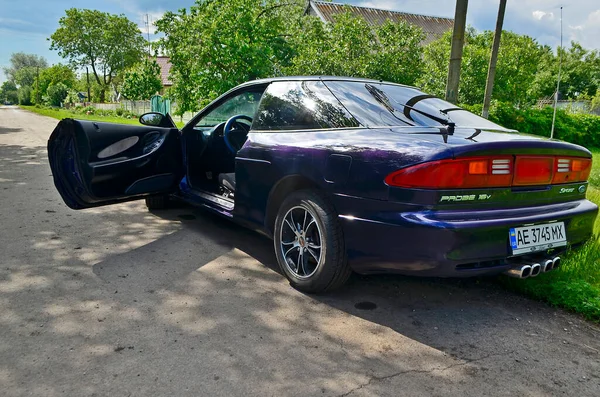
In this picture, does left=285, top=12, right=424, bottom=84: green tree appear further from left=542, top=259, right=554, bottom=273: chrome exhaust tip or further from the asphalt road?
left=542, top=259, right=554, bottom=273: chrome exhaust tip

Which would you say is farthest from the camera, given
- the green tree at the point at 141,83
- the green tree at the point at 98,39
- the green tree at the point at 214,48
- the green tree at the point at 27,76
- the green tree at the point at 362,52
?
the green tree at the point at 27,76

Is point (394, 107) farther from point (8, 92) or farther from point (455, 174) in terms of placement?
point (8, 92)

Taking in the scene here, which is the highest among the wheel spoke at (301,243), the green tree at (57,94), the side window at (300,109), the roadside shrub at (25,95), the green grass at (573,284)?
the roadside shrub at (25,95)

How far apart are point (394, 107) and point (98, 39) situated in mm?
67691

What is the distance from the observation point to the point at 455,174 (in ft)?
8.09

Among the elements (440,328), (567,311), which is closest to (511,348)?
(440,328)

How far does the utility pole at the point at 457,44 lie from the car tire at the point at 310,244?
4.72 meters

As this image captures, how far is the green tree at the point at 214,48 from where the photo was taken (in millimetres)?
11508

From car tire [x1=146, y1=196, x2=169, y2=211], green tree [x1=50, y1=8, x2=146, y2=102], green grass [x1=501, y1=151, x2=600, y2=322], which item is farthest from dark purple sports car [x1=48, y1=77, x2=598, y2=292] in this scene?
green tree [x1=50, y1=8, x2=146, y2=102]

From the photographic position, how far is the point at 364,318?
9.32ft

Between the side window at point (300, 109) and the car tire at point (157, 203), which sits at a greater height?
the side window at point (300, 109)

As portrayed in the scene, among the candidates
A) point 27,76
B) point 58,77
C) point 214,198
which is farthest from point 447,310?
point 27,76

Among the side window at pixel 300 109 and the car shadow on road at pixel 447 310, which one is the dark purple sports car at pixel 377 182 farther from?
the car shadow on road at pixel 447 310

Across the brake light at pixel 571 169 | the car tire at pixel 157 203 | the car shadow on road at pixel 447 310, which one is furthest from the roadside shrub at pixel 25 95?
the brake light at pixel 571 169
